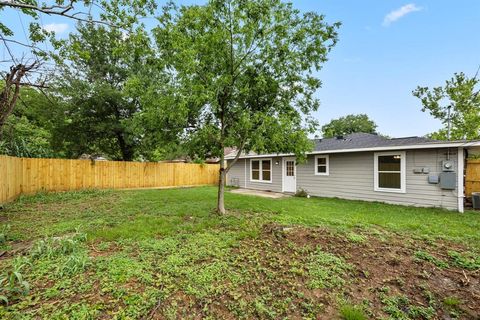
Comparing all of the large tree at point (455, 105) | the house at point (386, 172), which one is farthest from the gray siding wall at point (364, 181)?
the large tree at point (455, 105)

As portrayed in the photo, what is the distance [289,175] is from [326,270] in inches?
361

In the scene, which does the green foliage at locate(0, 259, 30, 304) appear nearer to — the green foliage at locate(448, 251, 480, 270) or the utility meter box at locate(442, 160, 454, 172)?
the green foliage at locate(448, 251, 480, 270)

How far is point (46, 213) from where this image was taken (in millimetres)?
6598

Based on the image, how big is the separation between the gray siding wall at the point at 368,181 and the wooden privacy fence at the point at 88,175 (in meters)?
5.50

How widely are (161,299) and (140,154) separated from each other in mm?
14660

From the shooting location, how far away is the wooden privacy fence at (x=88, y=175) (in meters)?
8.41

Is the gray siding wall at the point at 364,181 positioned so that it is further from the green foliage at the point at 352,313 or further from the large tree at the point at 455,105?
the large tree at the point at 455,105

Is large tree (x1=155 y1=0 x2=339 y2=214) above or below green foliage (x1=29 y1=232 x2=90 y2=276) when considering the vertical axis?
above

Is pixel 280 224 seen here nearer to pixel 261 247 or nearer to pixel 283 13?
pixel 261 247

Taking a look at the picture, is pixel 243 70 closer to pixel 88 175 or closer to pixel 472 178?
pixel 472 178

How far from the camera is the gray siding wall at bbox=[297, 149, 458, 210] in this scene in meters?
7.64

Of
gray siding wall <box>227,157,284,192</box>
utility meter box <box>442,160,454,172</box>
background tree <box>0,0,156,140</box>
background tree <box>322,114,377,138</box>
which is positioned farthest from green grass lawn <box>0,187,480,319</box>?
background tree <box>322,114,377,138</box>

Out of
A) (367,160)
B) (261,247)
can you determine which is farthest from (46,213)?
Result: (367,160)

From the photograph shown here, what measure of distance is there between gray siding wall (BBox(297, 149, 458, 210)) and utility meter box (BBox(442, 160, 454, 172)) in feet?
0.43
